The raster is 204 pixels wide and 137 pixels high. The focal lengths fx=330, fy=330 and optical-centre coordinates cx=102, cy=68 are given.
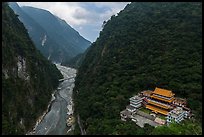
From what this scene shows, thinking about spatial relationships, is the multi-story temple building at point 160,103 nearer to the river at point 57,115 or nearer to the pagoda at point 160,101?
the pagoda at point 160,101

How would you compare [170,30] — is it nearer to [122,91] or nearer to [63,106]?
[122,91]

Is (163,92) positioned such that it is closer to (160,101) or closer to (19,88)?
(160,101)

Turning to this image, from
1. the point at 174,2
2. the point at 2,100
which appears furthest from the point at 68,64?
the point at 2,100

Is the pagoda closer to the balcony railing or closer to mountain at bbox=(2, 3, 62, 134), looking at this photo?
the balcony railing

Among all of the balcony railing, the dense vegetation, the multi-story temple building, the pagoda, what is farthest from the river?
the balcony railing

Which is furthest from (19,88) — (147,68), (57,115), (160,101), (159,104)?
(159,104)

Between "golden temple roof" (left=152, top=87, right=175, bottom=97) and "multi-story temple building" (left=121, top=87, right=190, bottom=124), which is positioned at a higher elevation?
"golden temple roof" (left=152, top=87, right=175, bottom=97)
